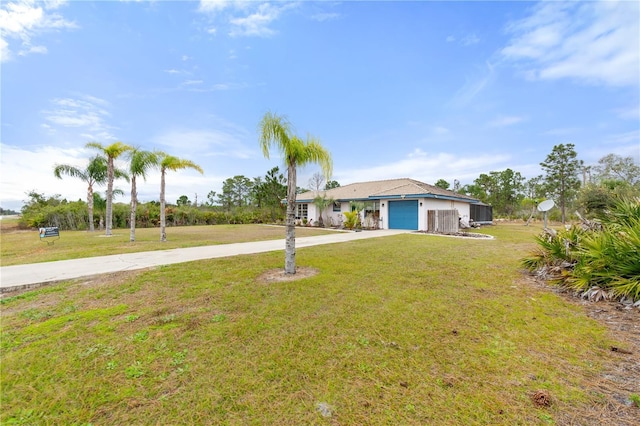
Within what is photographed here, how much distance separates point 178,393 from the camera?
2.10 m

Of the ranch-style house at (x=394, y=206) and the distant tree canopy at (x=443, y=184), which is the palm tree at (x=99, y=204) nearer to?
the ranch-style house at (x=394, y=206)

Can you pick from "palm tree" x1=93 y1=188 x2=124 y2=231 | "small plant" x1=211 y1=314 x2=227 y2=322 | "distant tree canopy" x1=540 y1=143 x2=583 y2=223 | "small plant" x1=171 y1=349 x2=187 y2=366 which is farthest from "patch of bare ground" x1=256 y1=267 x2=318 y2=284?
"distant tree canopy" x1=540 y1=143 x2=583 y2=223

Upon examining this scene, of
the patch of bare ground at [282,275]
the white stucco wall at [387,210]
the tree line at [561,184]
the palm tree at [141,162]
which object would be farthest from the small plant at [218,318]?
the tree line at [561,184]

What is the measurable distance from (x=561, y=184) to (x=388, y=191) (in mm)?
27783

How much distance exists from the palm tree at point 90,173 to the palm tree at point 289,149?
19762 mm

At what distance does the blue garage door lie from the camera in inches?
691

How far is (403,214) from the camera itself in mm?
18234

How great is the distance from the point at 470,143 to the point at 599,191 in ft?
28.2

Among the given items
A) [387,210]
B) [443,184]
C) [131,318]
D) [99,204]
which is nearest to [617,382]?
[131,318]

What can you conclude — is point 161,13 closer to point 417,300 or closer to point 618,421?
point 417,300

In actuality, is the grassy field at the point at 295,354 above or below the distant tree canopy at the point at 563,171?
below

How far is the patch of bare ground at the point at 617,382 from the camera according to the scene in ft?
5.96

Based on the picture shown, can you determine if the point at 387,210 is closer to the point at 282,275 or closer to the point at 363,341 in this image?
the point at 282,275

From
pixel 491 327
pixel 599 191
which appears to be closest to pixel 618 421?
pixel 491 327
